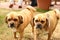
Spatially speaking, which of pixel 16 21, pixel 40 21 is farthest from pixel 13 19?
pixel 40 21

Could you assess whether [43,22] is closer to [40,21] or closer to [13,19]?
[40,21]

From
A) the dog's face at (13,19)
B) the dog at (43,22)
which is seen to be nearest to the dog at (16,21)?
the dog's face at (13,19)

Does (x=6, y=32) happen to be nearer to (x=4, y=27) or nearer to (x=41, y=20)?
(x=4, y=27)

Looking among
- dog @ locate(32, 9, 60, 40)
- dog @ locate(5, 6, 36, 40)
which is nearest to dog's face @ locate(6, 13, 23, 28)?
dog @ locate(5, 6, 36, 40)

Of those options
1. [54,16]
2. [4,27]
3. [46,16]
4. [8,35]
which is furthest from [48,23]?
[4,27]

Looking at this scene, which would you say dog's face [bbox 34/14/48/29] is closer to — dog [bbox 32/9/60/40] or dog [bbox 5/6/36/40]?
dog [bbox 32/9/60/40]

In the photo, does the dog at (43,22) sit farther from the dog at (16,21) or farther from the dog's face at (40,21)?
the dog at (16,21)

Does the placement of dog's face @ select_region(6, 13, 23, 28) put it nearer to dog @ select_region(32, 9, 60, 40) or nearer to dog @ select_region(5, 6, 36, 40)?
dog @ select_region(5, 6, 36, 40)

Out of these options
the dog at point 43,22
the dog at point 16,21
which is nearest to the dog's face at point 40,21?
the dog at point 43,22

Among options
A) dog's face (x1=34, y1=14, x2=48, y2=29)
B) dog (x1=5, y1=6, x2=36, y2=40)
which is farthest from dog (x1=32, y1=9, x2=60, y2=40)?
dog (x1=5, y1=6, x2=36, y2=40)

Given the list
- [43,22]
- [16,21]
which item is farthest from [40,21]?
[16,21]

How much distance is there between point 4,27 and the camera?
17.7ft

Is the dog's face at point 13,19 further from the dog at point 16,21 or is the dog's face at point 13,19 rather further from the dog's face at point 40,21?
the dog's face at point 40,21

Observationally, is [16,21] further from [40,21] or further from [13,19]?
[40,21]
